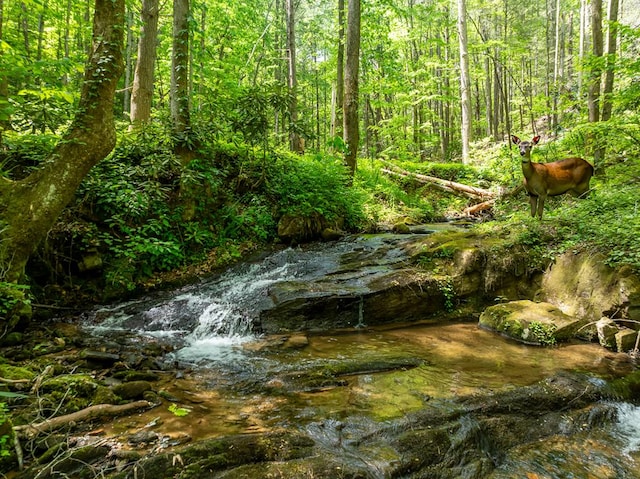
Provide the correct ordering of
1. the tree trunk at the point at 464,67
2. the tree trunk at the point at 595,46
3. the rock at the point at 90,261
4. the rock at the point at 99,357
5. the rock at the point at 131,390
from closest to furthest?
the rock at the point at 131,390 < the rock at the point at 99,357 < the rock at the point at 90,261 < the tree trunk at the point at 595,46 < the tree trunk at the point at 464,67

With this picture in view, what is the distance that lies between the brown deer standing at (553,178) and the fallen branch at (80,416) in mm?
7062

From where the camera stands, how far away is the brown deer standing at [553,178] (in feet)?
23.2

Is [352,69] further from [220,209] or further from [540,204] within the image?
[540,204]

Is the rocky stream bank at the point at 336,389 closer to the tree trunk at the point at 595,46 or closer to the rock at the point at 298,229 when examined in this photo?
the rock at the point at 298,229

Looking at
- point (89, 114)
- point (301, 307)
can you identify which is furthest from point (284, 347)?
point (89, 114)

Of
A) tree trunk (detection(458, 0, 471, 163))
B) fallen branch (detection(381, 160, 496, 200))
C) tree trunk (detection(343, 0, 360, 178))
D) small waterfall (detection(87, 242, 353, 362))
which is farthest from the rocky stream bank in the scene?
tree trunk (detection(458, 0, 471, 163))

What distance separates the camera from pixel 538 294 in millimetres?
6605

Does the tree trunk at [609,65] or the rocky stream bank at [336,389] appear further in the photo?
the tree trunk at [609,65]

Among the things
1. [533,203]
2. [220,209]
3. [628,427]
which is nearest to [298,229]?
[220,209]

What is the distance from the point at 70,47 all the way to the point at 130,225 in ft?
51.4

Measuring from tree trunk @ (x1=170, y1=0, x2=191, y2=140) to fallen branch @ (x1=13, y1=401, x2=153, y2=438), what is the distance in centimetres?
647

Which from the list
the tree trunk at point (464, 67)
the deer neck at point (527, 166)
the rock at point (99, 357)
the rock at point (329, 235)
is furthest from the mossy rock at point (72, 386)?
the tree trunk at point (464, 67)

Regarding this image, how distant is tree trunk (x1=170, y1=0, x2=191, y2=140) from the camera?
8586 mm

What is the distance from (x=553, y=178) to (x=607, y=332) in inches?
126
